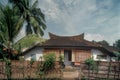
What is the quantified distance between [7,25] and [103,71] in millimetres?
11405

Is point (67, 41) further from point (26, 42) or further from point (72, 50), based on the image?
point (26, 42)

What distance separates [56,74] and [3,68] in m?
3.78

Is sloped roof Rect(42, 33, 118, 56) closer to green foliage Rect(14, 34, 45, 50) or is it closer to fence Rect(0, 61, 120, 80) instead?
green foliage Rect(14, 34, 45, 50)

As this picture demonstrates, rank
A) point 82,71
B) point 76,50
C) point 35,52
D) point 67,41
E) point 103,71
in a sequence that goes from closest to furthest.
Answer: point 103,71 < point 82,71 < point 76,50 < point 35,52 < point 67,41

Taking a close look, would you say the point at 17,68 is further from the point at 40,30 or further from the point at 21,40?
the point at 40,30

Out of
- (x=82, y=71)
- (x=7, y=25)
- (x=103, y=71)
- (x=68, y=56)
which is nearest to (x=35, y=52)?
(x=68, y=56)

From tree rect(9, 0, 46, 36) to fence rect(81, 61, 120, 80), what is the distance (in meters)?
15.5

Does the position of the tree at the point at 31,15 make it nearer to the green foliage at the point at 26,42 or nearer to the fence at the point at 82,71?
the green foliage at the point at 26,42

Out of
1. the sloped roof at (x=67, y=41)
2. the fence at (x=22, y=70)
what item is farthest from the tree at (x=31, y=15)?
the fence at (x=22, y=70)

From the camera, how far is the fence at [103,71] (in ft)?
43.6

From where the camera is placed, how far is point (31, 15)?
2862 cm

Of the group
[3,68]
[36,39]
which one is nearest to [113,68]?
[3,68]

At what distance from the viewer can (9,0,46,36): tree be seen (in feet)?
91.8

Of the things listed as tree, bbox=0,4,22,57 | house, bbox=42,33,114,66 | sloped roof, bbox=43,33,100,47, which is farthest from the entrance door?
tree, bbox=0,4,22,57
